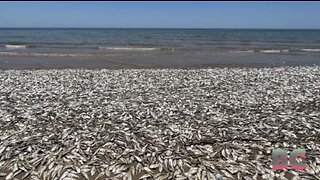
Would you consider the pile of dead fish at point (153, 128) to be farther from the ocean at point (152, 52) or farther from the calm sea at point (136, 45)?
the calm sea at point (136, 45)

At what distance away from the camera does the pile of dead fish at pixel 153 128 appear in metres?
5.83

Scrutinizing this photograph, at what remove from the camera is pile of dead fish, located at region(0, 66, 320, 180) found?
19.1 ft

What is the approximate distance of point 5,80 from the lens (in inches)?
544

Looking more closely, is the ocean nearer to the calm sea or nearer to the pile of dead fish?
the calm sea

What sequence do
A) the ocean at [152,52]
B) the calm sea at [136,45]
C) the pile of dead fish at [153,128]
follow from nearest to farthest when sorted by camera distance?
the pile of dead fish at [153,128]
the ocean at [152,52]
the calm sea at [136,45]

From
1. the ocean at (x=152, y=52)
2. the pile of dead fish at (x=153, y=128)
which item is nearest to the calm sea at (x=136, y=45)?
the ocean at (x=152, y=52)

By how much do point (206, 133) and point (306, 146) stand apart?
2.34m

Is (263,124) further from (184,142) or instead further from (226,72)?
(226,72)

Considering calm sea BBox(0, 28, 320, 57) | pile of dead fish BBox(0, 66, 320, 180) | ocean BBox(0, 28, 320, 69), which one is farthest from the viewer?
calm sea BBox(0, 28, 320, 57)

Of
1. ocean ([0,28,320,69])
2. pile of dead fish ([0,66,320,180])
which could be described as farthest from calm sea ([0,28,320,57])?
pile of dead fish ([0,66,320,180])

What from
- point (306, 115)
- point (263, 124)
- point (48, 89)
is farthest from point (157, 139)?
point (48, 89)

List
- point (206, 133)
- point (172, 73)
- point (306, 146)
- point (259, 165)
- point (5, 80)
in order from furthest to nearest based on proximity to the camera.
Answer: point (172, 73) < point (5, 80) < point (206, 133) < point (306, 146) < point (259, 165)

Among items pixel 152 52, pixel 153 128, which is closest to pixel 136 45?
pixel 152 52

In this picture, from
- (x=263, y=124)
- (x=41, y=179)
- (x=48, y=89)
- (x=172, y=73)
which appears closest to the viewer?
(x=41, y=179)
